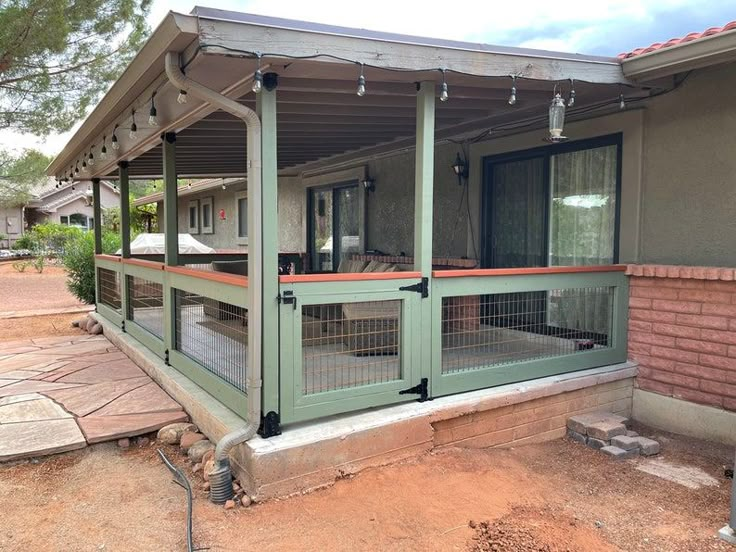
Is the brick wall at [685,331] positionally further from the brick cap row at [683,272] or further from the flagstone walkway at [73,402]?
the flagstone walkway at [73,402]

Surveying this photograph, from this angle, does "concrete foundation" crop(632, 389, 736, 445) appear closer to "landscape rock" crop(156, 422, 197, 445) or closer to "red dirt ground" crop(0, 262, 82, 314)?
"landscape rock" crop(156, 422, 197, 445)

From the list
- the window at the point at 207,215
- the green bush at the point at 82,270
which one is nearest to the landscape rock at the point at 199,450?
the green bush at the point at 82,270

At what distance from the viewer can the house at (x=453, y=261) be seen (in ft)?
10.7

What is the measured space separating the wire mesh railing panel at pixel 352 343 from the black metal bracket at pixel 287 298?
33 centimetres

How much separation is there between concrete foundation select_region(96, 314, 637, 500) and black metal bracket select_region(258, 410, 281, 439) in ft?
0.15

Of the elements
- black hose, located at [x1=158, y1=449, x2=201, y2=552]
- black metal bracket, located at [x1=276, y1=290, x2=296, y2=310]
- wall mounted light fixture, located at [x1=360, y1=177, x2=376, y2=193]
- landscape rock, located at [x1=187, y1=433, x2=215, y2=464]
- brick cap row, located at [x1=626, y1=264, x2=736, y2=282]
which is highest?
wall mounted light fixture, located at [x1=360, y1=177, x2=376, y2=193]

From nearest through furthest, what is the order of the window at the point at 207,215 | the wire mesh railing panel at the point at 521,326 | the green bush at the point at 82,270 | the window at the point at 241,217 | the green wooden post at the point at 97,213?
the wire mesh railing panel at the point at 521,326 → the green wooden post at the point at 97,213 → the green bush at the point at 82,270 → the window at the point at 241,217 → the window at the point at 207,215

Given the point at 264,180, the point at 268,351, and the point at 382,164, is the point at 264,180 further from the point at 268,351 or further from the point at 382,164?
the point at 382,164

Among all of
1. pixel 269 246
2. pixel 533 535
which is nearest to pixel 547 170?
pixel 269 246

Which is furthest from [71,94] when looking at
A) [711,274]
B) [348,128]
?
[711,274]

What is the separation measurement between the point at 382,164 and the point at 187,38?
4.94m

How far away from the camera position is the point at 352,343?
13.4 feet

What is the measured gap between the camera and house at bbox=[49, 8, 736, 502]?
128 inches

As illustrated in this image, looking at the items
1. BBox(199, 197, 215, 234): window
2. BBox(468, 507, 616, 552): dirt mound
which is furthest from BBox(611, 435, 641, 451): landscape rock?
BBox(199, 197, 215, 234): window
